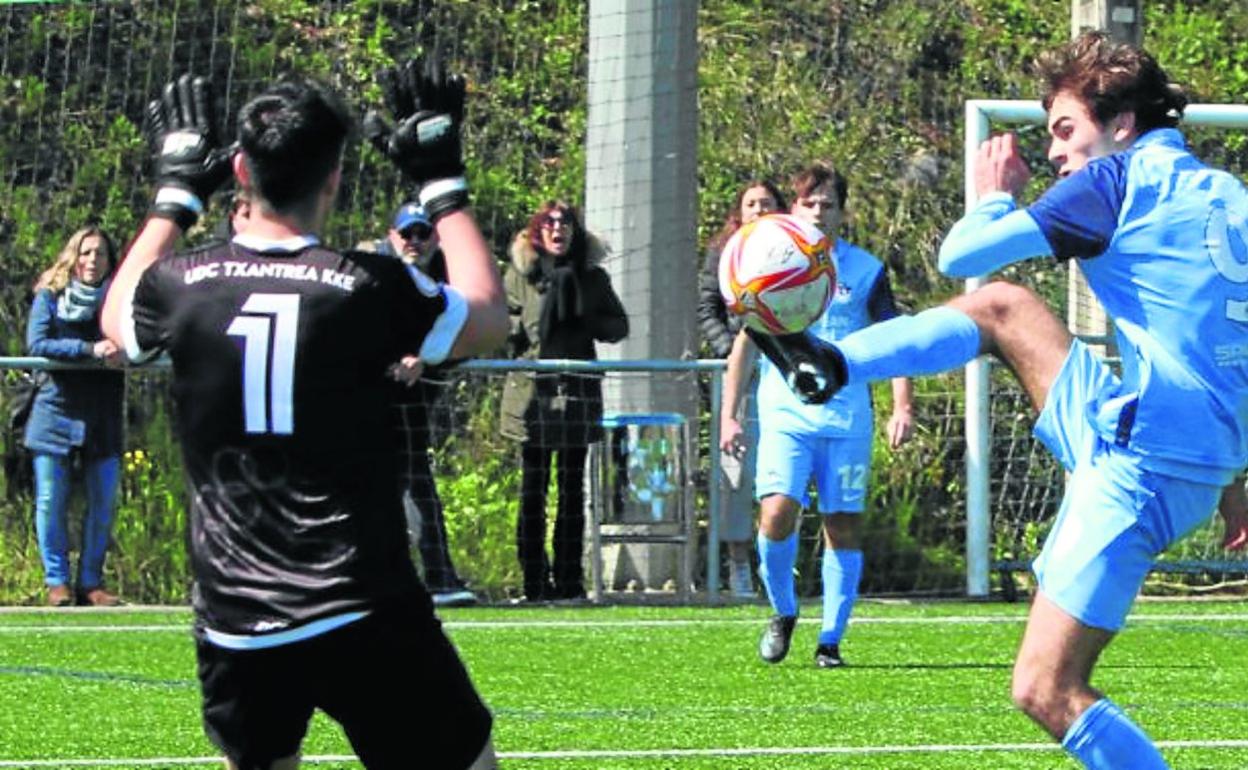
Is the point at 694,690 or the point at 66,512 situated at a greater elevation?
the point at 66,512

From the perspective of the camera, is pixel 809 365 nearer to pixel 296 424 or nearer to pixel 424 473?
pixel 296 424

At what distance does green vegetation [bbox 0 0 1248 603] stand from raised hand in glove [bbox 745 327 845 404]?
7545mm

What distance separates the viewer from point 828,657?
10.1 meters

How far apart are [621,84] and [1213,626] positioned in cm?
413

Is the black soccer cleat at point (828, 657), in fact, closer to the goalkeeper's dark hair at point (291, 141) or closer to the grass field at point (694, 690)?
the grass field at point (694, 690)

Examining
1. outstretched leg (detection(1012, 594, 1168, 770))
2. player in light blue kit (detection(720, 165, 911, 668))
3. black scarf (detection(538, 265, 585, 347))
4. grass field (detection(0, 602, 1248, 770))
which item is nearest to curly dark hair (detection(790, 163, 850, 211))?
player in light blue kit (detection(720, 165, 911, 668))

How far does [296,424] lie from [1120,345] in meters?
2.01

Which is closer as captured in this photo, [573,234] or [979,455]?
[573,234]

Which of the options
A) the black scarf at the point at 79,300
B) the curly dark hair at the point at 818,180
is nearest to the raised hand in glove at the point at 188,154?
the curly dark hair at the point at 818,180

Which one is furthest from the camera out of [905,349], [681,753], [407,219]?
[407,219]

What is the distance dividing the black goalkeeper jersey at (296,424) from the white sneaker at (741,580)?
898 centimetres

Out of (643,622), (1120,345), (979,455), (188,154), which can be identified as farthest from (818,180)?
(188,154)

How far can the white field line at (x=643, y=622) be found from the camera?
11.7 m

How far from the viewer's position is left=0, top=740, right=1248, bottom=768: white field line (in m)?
7.50
